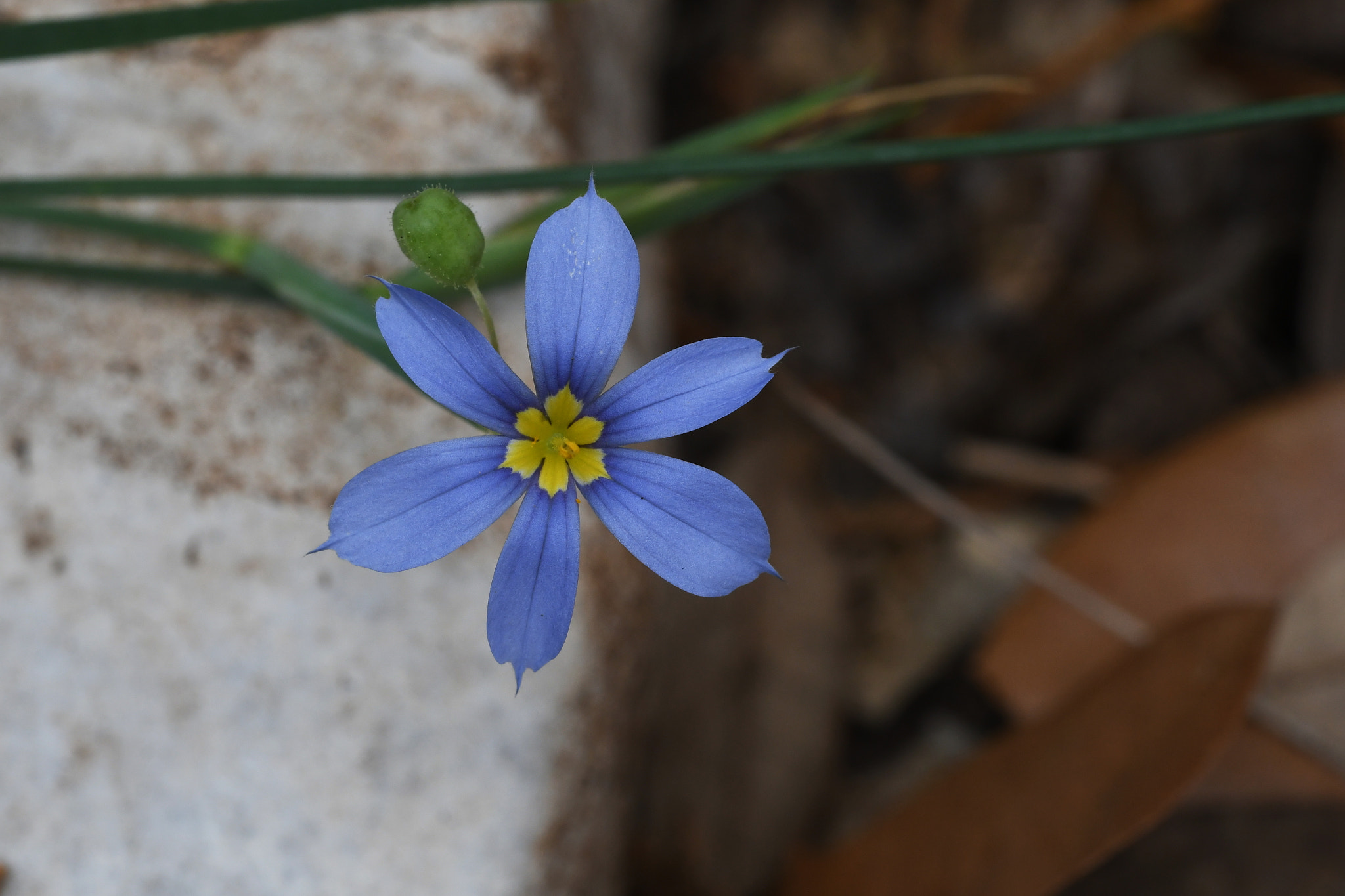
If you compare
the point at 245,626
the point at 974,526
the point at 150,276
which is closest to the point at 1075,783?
the point at 974,526

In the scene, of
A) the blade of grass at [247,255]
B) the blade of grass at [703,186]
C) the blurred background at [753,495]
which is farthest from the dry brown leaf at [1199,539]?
the blade of grass at [247,255]

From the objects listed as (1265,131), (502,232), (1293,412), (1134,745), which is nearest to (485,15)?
(502,232)

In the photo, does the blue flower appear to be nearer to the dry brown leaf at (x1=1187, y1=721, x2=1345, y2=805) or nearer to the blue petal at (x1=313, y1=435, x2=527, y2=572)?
the blue petal at (x1=313, y1=435, x2=527, y2=572)

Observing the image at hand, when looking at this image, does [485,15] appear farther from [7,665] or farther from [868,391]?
[868,391]

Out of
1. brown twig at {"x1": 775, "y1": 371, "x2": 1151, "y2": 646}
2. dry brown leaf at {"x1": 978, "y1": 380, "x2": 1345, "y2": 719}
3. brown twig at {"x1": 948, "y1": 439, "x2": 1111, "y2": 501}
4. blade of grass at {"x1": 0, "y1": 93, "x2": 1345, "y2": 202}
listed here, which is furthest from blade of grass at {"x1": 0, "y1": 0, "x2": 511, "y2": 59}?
brown twig at {"x1": 948, "y1": 439, "x2": 1111, "y2": 501}

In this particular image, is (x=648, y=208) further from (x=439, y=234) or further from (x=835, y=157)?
(x=439, y=234)

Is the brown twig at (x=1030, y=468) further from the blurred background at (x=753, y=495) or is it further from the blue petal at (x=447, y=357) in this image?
the blue petal at (x=447, y=357)
